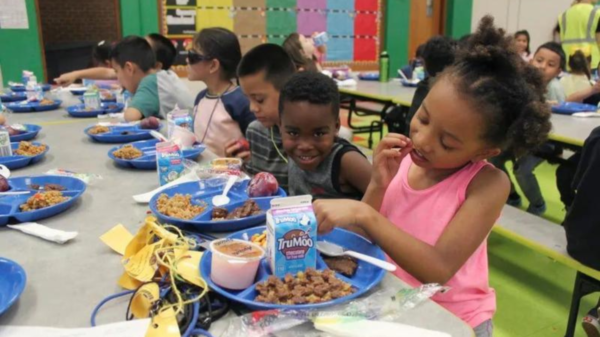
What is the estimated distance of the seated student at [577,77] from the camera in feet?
13.9

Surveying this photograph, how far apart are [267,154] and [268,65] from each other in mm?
380

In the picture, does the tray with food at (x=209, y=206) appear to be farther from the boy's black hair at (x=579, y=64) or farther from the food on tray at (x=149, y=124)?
the boy's black hair at (x=579, y=64)

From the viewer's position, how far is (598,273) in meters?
1.75

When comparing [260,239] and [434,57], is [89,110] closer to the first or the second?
[434,57]

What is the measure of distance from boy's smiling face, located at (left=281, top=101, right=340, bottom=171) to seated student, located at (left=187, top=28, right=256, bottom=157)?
3.08 feet

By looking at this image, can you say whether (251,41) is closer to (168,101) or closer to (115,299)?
(168,101)

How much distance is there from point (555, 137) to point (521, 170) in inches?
44.2

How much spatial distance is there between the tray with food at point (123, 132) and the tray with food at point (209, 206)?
960 mm

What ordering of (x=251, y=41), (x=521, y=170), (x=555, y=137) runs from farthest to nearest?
1. (x=251, y=41)
2. (x=521, y=170)
3. (x=555, y=137)

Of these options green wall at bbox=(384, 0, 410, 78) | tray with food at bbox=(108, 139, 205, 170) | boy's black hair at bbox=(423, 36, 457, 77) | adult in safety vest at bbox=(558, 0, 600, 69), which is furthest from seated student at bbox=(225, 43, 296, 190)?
green wall at bbox=(384, 0, 410, 78)

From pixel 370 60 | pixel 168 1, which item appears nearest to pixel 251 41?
pixel 168 1

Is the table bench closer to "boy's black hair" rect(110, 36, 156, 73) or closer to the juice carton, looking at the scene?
the juice carton

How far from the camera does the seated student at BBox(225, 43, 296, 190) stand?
6.68 ft

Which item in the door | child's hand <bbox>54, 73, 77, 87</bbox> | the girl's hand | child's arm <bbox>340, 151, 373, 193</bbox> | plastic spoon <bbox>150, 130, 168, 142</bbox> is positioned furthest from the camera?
the door
